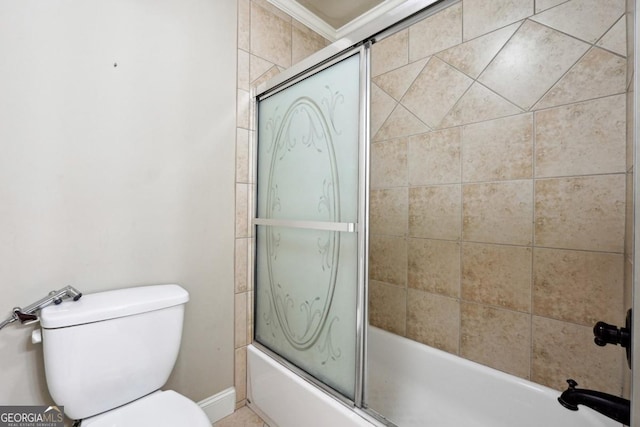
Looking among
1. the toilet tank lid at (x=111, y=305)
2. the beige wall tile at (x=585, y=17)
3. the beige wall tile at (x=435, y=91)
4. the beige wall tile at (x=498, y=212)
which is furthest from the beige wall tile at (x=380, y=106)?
the toilet tank lid at (x=111, y=305)

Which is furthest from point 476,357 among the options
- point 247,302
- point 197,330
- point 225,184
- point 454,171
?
point 225,184

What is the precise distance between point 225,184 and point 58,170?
65 cm

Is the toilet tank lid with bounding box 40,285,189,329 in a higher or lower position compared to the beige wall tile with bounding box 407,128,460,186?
lower

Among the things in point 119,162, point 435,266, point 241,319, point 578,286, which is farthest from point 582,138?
point 119,162

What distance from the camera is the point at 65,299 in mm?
1062

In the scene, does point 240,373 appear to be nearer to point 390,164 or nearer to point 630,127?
point 390,164

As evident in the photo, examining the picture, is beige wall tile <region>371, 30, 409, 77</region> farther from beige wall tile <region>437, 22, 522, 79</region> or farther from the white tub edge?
the white tub edge

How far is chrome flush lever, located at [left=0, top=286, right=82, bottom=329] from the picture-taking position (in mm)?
958

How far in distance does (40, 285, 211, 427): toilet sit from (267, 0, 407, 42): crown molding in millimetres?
1713

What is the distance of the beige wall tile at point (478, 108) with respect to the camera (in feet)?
4.66

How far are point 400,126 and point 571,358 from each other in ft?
4.64

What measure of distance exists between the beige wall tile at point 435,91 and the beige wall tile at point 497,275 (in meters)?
0.75

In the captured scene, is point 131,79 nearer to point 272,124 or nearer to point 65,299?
point 272,124

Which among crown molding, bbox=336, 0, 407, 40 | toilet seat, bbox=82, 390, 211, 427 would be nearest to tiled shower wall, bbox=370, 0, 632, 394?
crown molding, bbox=336, 0, 407, 40
